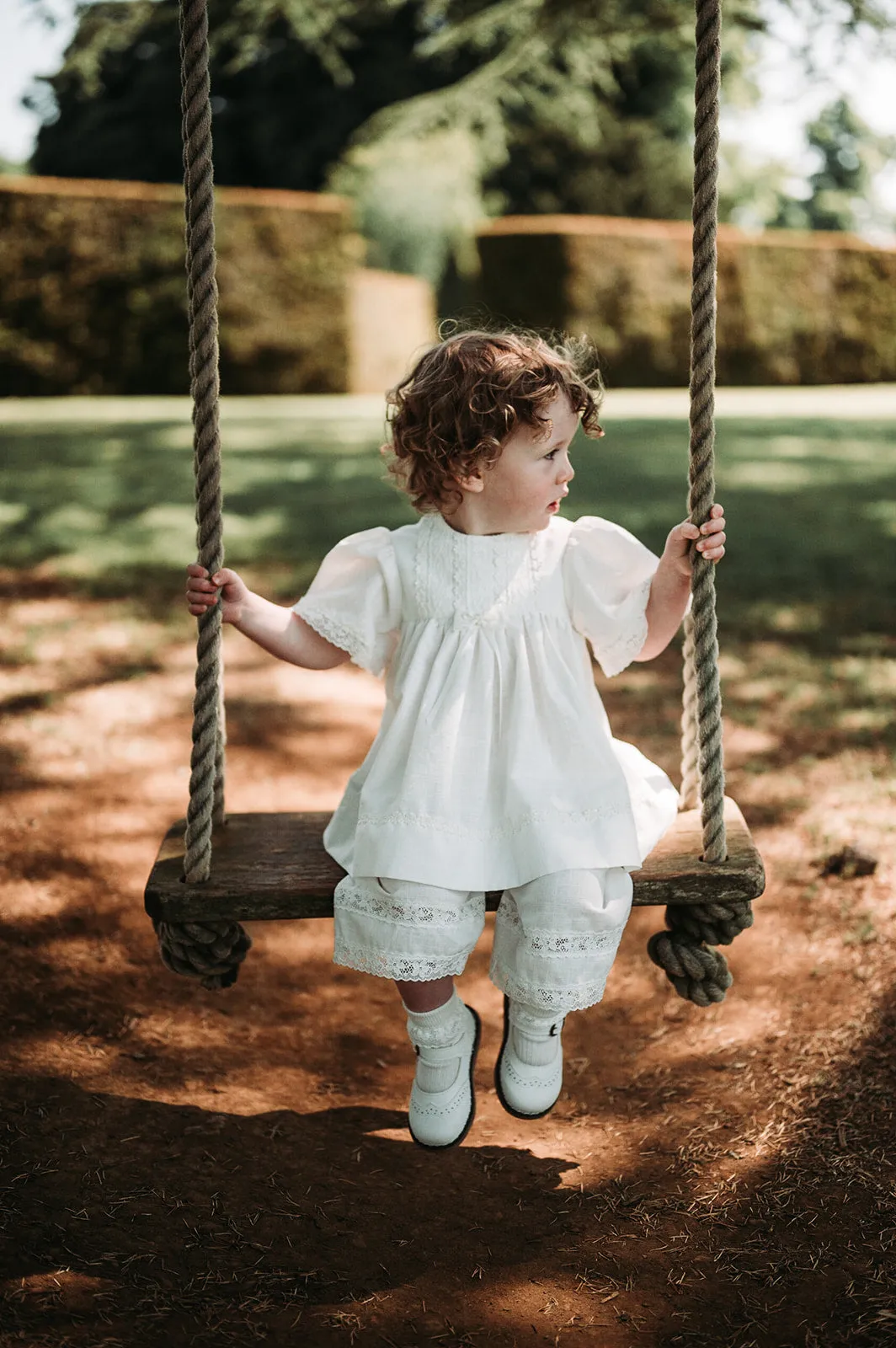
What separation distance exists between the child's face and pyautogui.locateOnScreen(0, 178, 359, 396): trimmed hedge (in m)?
11.3

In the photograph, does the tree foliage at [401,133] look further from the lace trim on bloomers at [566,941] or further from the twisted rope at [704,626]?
the lace trim on bloomers at [566,941]

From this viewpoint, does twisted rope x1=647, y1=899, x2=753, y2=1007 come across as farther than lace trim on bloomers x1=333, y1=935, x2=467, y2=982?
Yes

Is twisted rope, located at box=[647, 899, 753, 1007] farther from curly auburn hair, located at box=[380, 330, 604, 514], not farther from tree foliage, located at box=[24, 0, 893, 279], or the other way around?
tree foliage, located at box=[24, 0, 893, 279]

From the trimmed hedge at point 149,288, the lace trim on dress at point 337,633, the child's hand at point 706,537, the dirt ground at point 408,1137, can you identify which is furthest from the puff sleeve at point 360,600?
the trimmed hedge at point 149,288

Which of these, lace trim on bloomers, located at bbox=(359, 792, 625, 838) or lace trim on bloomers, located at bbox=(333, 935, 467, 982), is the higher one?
→ lace trim on bloomers, located at bbox=(359, 792, 625, 838)

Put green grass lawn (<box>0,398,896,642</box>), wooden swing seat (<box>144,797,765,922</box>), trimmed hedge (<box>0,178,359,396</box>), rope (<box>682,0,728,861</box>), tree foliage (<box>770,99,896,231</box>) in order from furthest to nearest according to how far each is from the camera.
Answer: tree foliage (<box>770,99,896,231</box>) < trimmed hedge (<box>0,178,359,396</box>) < green grass lawn (<box>0,398,896,642</box>) < wooden swing seat (<box>144,797,765,922</box>) < rope (<box>682,0,728,861</box>)

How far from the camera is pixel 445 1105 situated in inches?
87.5

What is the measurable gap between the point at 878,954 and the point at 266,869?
1419mm

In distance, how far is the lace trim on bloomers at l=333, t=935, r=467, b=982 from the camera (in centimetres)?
211

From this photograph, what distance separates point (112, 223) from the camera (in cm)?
1277

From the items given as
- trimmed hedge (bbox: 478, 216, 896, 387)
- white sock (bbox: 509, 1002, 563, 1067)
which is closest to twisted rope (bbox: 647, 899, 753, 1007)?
white sock (bbox: 509, 1002, 563, 1067)

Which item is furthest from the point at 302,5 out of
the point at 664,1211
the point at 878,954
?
the point at 664,1211

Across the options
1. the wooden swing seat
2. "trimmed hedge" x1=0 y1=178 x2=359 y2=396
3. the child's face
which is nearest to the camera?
the wooden swing seat

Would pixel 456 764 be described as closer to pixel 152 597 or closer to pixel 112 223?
pixel 152 597
